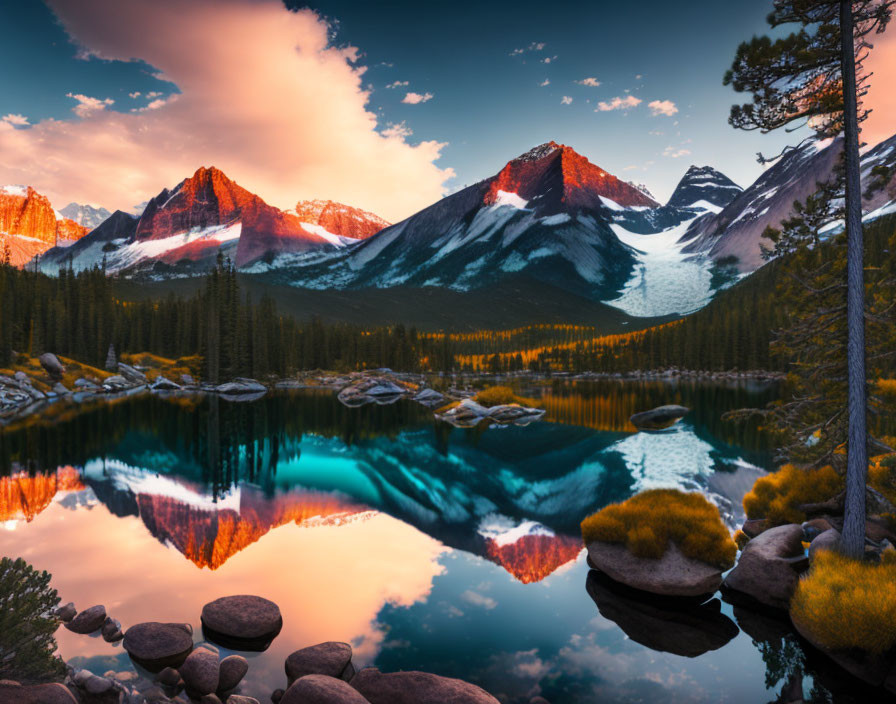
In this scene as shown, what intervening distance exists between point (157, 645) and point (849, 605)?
13.0 meters

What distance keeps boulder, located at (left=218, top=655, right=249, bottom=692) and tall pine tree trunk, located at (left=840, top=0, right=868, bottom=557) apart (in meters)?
12.8

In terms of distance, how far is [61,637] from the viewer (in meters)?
10.4

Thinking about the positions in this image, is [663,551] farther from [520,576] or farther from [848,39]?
[848,39]

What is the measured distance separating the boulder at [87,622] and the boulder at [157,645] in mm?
1221

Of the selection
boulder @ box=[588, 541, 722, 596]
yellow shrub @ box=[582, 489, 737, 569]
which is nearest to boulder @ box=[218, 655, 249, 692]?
boulder @ box=[588, 541, 722, 596]

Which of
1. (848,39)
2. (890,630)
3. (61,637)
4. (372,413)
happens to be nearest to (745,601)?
(890,630)

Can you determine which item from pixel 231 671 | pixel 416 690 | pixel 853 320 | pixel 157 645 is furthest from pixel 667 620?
pixel 157 645

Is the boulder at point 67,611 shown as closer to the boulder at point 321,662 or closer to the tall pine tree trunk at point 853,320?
the boulder at point 321,662

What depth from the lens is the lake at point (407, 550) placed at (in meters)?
9.88

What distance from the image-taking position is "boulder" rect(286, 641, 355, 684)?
357 inches

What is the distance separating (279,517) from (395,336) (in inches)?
5239

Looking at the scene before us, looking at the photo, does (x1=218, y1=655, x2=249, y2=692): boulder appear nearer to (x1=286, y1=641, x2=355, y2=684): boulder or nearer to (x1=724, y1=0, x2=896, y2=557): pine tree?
(x1=286, y1=641, x2=355, y2=684): boulder

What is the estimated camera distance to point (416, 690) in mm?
7844

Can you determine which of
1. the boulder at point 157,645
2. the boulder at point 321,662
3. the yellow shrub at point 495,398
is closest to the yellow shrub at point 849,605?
the boulder at point 321,662
